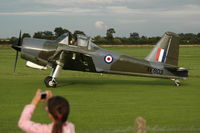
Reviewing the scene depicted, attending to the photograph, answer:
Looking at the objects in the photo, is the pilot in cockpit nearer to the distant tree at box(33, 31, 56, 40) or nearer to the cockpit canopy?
the cockpit canopy

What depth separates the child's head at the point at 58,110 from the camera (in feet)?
10.1

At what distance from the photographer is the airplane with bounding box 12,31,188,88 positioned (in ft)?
45.8

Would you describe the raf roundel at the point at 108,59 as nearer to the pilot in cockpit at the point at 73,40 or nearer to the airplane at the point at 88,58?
the airplane at the point at 88,58

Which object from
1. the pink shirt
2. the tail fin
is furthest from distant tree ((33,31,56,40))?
the pink shirt

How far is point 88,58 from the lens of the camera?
558 inches

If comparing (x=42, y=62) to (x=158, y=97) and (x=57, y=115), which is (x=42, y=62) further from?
(x=57, y=115)

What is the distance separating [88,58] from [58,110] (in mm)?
11090

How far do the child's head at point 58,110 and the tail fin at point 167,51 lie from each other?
1249 cm

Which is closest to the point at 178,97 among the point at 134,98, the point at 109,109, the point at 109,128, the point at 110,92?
the point at 134,98

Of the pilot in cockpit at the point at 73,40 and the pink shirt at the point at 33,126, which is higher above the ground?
the pilot in cockpit at the point at 73,40

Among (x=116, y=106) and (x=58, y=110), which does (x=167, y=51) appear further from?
(x=58, y=110)

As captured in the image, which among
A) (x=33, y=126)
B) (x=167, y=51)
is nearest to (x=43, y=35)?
(x=167, y=51)

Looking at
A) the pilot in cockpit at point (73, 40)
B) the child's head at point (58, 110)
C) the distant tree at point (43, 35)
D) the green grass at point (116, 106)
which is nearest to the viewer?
the child's head at point (58, 110)

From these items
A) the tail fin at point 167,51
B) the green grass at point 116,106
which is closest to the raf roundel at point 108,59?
the green grass at point 116,106
